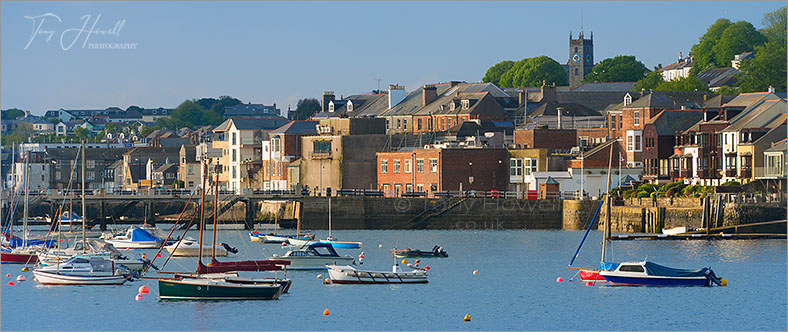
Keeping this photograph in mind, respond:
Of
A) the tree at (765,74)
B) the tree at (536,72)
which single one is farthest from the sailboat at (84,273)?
the tree at (536,72)

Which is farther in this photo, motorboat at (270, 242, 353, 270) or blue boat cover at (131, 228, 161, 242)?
blue boat cover at (131, 228, 161, 242)

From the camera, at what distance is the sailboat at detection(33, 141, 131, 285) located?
65.8 metres

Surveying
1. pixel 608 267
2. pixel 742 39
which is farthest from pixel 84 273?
pixel 742 39

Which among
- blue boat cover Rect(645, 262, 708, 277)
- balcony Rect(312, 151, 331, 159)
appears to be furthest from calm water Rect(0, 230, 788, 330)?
balcony Rect(312, 151, 331, 159)

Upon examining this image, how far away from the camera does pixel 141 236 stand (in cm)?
9275

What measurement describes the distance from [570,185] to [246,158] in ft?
165

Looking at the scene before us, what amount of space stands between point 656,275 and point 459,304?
9.82 meters

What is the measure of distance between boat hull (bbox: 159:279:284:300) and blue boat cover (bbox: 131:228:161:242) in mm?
33963

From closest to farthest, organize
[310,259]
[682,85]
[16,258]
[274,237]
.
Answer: [310,259] → [16,258] → [274,237] → [682,85]

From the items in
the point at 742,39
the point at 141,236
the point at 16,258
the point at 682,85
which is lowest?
the point at 16,258

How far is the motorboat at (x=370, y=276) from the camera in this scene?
6638cm

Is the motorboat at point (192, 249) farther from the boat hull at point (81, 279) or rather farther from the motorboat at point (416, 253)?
the boat hull at point (81, 279)

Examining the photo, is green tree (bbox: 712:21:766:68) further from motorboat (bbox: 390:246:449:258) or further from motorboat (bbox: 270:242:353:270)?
motorboat (bbox: 270:242:353:270)

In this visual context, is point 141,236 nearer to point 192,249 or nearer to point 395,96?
point 192,249
